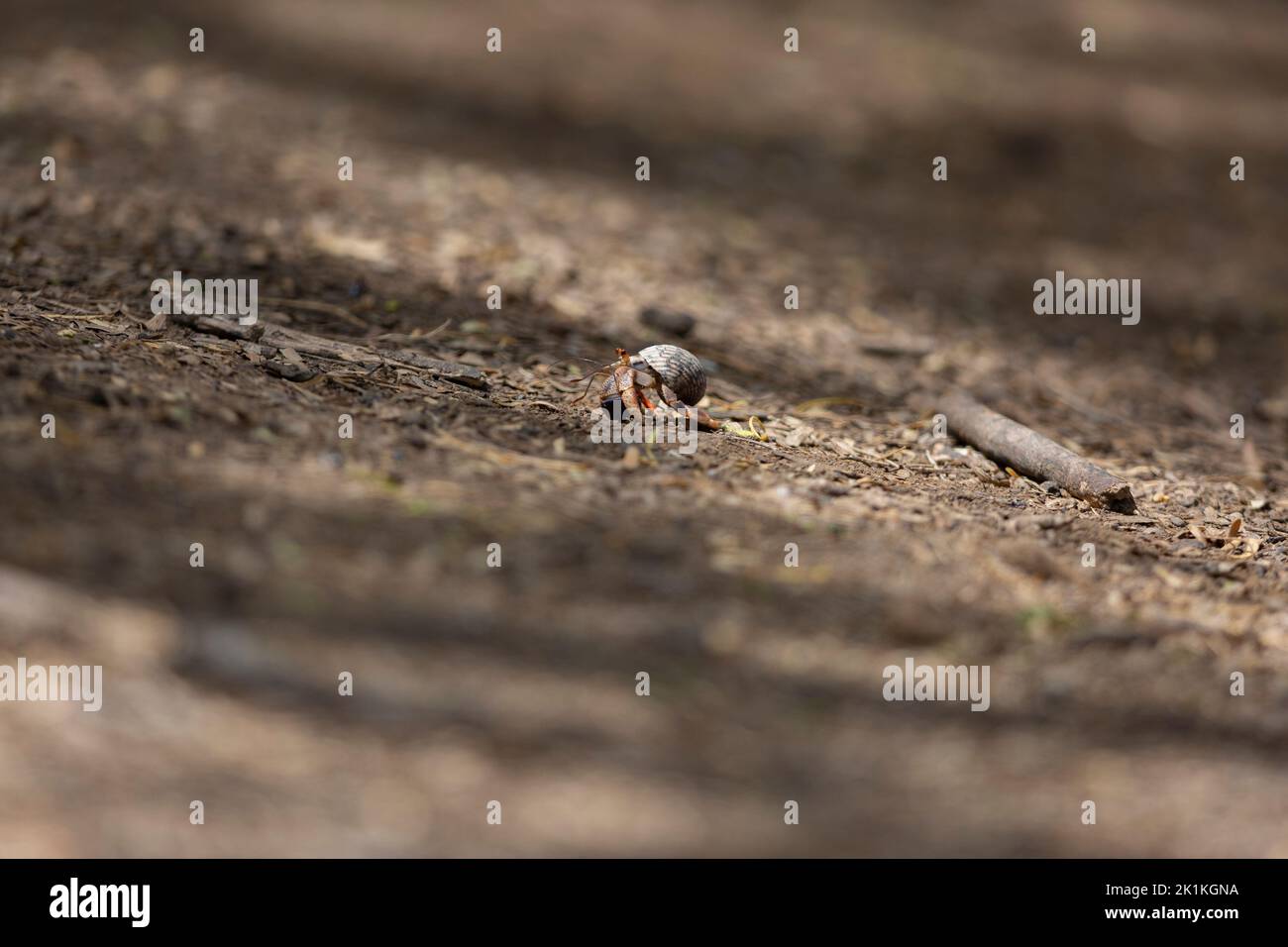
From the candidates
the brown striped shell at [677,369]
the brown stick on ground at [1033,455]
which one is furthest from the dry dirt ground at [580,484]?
the brown striped shell at [677,369]

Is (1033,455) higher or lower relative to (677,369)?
lower

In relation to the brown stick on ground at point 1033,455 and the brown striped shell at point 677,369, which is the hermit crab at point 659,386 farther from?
the brown stick on ground at point 1033,455

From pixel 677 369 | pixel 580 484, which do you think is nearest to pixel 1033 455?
pixel 677 369

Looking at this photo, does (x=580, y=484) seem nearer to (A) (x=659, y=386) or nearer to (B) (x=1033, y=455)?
(A) (x=659, y=386)

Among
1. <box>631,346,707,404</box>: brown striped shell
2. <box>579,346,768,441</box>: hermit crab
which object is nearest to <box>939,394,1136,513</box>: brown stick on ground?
<box>579,346,768,441</box>: hermit crab

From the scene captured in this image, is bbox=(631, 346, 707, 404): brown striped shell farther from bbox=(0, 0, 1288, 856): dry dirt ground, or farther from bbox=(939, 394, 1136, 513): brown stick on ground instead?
bbox=(939, 394, 1136, 513): brown stick on ground

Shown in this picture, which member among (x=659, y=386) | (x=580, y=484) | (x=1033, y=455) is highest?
(x=659, y=386)
